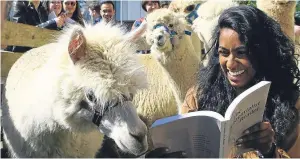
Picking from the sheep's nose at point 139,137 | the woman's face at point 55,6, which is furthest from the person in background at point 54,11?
the sheep's nose at point 139,137

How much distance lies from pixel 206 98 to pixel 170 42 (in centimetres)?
223

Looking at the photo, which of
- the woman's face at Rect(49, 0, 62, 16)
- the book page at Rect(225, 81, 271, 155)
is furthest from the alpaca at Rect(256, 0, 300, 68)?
the book page at Rect(225, 81, 271, 155)

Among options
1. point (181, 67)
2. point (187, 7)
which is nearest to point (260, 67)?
point (181, 67)

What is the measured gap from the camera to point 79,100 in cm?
205

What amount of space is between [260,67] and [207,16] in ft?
9.04

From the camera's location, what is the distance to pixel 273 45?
5.79 feet

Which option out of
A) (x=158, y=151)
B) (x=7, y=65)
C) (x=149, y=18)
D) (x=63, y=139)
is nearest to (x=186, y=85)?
(x=149, y=18)

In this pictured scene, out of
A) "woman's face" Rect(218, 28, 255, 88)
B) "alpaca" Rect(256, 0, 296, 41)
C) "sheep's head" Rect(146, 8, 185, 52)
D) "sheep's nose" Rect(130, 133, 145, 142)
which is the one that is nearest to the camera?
"woman's face" Rect(218, 28, 255, 88)

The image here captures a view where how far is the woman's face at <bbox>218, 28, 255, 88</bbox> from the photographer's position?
5.48 feet

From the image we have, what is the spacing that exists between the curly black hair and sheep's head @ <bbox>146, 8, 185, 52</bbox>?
215 cm

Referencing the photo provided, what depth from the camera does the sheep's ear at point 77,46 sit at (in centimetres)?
198

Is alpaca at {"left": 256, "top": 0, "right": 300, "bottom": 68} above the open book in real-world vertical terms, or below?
below

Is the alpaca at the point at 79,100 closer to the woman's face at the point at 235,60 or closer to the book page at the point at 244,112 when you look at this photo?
the woman's face at the point at 235,60

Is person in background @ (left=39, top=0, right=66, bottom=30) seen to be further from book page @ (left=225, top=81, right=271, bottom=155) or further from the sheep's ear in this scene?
book page @ (left=225, top=81, right=271, bottom=155)
